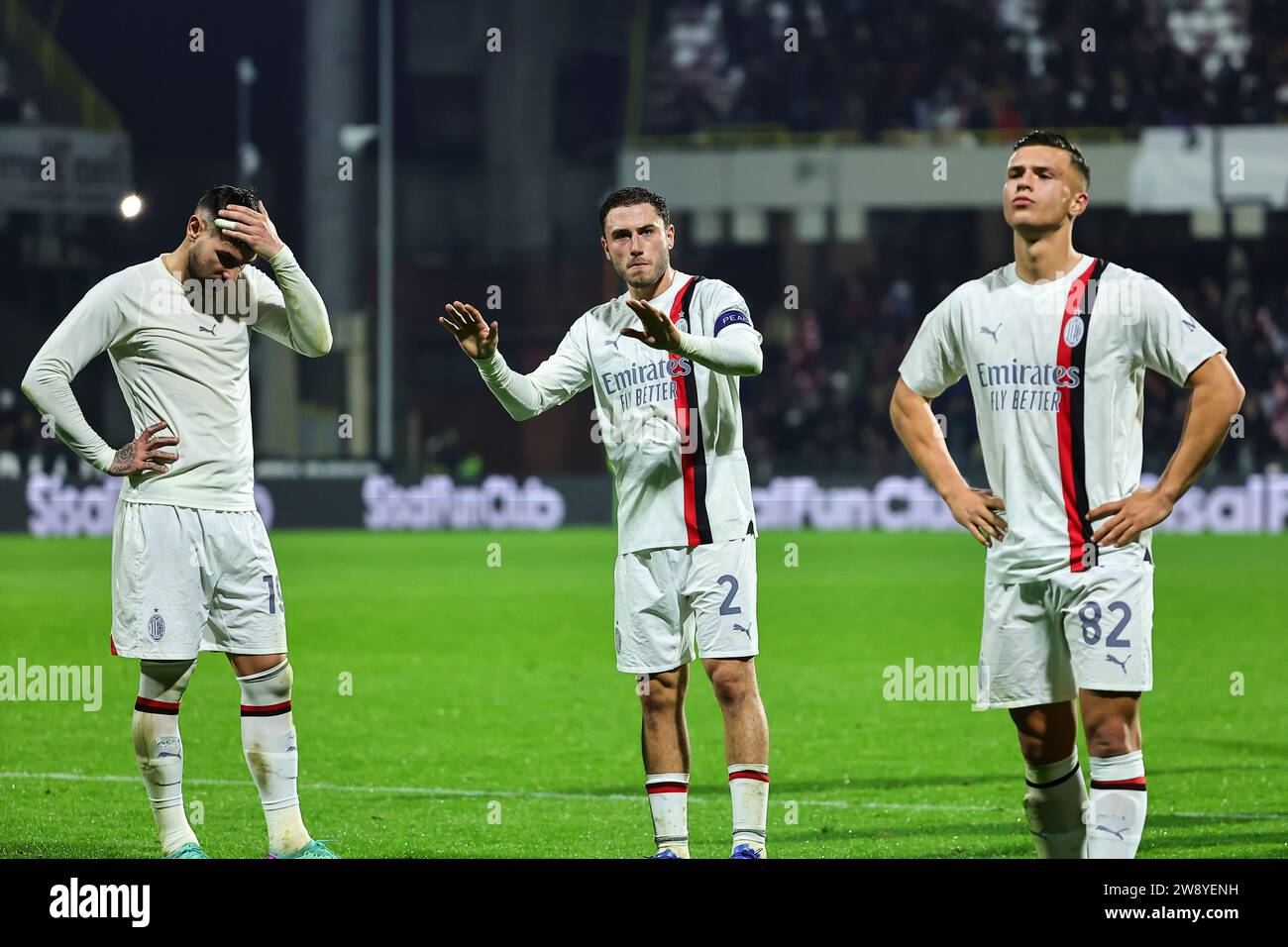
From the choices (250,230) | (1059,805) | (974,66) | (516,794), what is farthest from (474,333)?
(974,66)

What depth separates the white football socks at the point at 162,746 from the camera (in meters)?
5.64

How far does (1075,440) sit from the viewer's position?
4762mm

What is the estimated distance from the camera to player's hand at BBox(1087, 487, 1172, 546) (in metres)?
4.63

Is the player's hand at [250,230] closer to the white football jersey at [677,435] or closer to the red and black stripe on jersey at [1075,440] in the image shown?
the white football jersey at [677,435]

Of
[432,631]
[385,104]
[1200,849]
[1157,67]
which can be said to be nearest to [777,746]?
[1200,849]

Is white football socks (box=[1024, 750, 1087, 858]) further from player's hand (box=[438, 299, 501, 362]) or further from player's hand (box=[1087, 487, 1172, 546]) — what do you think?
player's hand (box=[438, 299, 501, 362])

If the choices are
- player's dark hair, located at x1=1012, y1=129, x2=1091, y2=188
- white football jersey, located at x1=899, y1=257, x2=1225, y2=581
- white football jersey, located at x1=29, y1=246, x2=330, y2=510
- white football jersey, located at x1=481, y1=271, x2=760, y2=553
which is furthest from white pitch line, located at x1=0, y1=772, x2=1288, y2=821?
player's dark hair, located at x1=1012, y1=129, x2=1091, y2=188

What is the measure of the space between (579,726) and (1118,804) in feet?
16.7

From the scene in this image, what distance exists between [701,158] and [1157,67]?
7968 millimetres

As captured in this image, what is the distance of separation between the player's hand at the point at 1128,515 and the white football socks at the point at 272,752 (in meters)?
2.61

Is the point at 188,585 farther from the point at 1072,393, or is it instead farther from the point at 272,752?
the point at 1072,393

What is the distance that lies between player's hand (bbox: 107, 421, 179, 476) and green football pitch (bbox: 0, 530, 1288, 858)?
1.39m

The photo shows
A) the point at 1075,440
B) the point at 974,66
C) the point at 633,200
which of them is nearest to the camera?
the point at 1075,440
